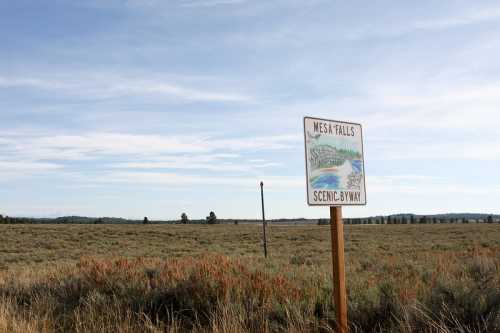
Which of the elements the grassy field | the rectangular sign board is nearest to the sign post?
the rectangular sign board

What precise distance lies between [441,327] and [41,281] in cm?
891

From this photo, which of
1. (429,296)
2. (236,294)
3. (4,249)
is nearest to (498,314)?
(429,296)

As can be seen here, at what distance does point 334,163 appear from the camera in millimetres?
6258

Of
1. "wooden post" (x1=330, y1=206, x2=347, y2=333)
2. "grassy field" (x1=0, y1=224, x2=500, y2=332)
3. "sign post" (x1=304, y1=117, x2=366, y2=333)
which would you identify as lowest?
"grassy field" (x1=0, y1=224, x2=500, y2=332)

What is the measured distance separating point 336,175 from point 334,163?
0.15 m

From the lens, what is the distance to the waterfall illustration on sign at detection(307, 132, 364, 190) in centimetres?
601

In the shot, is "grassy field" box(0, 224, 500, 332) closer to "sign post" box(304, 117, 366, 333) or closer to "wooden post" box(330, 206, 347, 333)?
"wooden post" box(330, 206, 347, 333)

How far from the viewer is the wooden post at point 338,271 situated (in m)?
5.91

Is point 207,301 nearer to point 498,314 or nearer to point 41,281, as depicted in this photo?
point 498,314

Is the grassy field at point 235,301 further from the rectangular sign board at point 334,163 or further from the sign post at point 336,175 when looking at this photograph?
the rectangular sign board at point 334,163

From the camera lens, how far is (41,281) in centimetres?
1124

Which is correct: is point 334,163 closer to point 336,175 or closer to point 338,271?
point 336,175

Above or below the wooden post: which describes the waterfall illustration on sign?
above

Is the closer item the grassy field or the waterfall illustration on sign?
the waterfall illustration on sign
